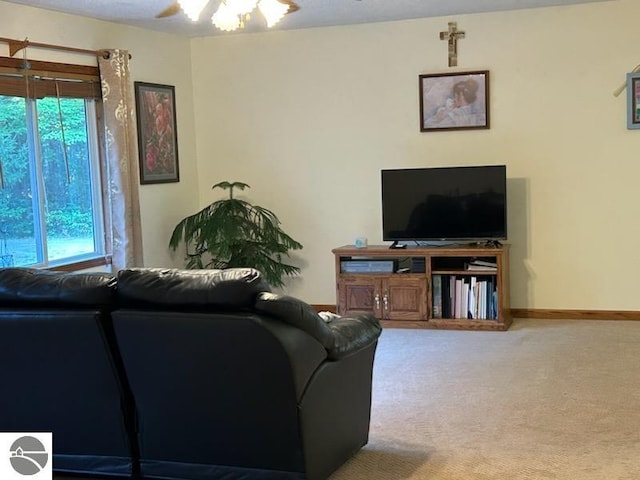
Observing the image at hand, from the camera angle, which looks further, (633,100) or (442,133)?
(442,133)

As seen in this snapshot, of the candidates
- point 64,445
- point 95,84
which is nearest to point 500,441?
point 64,445

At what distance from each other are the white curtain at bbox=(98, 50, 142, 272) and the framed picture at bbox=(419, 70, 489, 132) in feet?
7.62

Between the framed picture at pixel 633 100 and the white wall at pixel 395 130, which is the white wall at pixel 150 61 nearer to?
the white wall at pixel 395 130

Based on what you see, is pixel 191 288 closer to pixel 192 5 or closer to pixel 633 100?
pixel 192 5

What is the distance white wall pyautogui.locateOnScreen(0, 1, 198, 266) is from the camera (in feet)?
17.8

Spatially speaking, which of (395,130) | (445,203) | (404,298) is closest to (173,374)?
(404,298)

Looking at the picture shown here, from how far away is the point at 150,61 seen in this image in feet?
21.9

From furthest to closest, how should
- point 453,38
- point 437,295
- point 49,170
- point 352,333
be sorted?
point 453,38 < point 437,295 < point 49,170 < point 352,333

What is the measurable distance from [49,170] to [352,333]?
3.08 metres

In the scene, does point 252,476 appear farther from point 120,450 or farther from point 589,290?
point 589,290

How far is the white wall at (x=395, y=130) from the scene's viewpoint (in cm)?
625

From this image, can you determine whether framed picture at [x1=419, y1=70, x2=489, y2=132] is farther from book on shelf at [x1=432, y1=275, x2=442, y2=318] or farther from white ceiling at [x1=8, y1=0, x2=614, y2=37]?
book on shelf at [x1=432, y1=275, x2=442, y2=318]

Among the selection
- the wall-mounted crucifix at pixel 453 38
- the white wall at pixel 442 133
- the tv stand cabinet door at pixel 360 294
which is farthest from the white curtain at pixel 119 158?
the wall-mounted crucifix at pixel 453 38

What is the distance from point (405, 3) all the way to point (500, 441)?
337 cm
